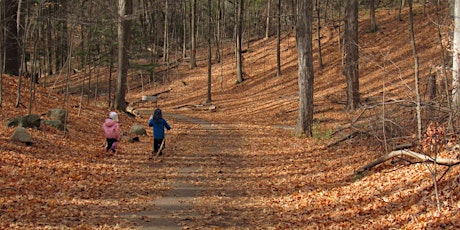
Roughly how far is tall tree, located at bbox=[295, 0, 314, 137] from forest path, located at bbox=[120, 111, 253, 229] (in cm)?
286

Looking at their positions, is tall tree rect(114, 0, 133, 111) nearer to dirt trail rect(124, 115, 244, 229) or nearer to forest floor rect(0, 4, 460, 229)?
forest floor rect(0, 4, 460, 229)

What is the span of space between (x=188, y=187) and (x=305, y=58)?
8775 mm

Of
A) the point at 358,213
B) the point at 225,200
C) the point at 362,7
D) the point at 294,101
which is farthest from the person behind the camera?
the point at 362,7

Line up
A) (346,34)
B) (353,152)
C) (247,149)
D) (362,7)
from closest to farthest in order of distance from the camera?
(353,152)
(247,149)
(346,34)
(362,7)

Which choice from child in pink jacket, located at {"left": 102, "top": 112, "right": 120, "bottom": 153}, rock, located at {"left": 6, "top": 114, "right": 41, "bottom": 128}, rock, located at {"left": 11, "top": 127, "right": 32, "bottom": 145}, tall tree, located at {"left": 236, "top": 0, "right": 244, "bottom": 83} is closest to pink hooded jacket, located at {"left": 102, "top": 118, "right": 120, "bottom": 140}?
child in pink jacket, located at {"left": 102, "top": 112, "right": 120, "bottom": 153}

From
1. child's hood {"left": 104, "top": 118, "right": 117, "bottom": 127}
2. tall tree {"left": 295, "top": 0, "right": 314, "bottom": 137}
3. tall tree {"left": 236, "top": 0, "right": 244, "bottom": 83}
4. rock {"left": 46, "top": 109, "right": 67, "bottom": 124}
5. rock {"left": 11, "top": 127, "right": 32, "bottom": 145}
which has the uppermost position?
tall tree {"left": 236, "top": 0, "right": 244, "bottom": 83}

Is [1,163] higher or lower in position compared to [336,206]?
higher

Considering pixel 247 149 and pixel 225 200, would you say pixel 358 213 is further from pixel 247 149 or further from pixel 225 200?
pixel 247 149

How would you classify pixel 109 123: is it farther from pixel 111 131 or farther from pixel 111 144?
pixel 111 144

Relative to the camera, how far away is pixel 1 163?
988cm

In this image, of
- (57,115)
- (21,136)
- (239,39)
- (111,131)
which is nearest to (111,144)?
(111,131)

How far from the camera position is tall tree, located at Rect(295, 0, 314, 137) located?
1644 centimetres

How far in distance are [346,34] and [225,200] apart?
16283mm

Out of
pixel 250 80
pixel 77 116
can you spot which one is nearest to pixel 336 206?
pixel 77 116
